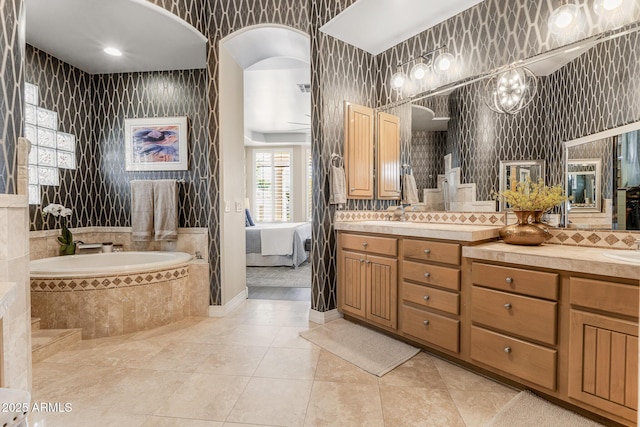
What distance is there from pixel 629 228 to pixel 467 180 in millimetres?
1027

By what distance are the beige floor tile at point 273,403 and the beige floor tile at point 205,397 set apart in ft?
0.19

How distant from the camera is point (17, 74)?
1586 millimetres

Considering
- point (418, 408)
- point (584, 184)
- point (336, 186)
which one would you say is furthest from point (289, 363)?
point (584, 184)

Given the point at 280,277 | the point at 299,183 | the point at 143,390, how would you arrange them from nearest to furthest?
1. the point at 143,390
2. the point at 280,277
3. the point at 299,183

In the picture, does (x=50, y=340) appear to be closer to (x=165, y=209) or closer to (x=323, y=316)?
(x=165, y=209)

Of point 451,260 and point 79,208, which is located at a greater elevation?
point 79,208

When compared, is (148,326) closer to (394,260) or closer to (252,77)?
(394,260)

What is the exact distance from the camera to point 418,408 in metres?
1.64

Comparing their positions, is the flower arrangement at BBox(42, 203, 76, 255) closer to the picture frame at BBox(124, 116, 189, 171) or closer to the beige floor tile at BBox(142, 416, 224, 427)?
the picture frame at BBox(124, 116, 189, 171)

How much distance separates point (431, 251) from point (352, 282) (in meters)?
0.88

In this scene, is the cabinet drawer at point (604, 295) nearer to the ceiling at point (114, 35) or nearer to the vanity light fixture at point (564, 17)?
the vanity light fixture at point (564, 17)

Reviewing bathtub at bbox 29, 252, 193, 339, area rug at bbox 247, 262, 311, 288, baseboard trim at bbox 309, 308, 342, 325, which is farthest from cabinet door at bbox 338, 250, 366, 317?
bathtub at bbox 29, 252, 193, 339

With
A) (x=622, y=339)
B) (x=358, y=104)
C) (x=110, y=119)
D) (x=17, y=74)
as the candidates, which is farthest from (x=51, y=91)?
(x=622, y=339)

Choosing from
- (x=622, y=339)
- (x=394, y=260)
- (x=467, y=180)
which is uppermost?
(x=467, y=180)
